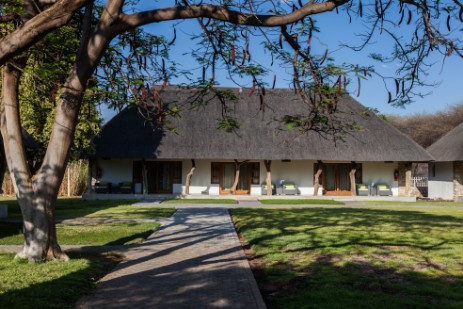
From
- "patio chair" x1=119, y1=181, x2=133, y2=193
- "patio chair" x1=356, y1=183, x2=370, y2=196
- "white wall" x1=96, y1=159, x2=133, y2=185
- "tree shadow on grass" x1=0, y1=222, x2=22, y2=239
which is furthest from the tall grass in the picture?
"patio chair" x1=356, y1=183, x2=370, y2=196

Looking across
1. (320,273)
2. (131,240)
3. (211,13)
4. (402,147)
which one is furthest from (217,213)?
(402,147)

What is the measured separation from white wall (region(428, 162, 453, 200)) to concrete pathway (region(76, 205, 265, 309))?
2112cm

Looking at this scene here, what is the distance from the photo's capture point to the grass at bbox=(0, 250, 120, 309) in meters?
5.49

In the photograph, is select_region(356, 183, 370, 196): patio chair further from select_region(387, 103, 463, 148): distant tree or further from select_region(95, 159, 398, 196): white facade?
select_region(387, 103, 463, 148): distant tree

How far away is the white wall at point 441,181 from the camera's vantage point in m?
29.0

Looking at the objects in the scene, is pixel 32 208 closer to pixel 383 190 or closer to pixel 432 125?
pixel 383 190

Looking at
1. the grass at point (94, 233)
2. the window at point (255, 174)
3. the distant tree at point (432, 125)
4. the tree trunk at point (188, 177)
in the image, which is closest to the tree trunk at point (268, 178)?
the window at point (255, 174)

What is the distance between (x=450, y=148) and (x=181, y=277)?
2549 centimetres

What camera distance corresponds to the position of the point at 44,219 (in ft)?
24.3

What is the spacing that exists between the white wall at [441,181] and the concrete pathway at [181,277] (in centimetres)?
2112

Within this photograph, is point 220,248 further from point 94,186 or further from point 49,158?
point 94,186

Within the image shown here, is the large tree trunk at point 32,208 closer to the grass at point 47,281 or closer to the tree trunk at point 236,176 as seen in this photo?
the grass at point 47,281

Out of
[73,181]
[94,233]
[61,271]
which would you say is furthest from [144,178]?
[61,271]

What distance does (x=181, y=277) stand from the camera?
6941mm
